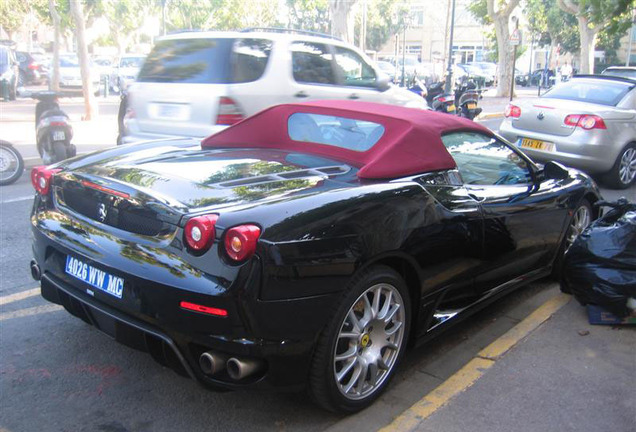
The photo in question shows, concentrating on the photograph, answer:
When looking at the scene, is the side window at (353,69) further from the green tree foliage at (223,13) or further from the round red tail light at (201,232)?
the green tree foliage at (223,13)

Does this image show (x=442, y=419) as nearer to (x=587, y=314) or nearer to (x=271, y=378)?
(x=271, y=378)

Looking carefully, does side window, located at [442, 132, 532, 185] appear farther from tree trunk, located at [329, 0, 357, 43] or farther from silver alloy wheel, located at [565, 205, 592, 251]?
tree trunk, located at [329, 0, 357, 43]

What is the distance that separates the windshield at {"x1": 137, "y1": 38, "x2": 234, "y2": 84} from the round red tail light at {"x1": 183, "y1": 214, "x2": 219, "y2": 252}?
4590 millimetres

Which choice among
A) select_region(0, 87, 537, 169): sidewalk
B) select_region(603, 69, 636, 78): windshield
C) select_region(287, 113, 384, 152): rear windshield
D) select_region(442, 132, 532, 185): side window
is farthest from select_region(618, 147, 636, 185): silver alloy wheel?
select_region(0, 87, 537, 169): sidewalk

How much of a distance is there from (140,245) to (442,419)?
1596mm

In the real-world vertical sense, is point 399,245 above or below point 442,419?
above

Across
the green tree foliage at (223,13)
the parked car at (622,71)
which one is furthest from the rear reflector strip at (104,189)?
the green tree foliage at (223,13)

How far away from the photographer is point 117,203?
2.89 m

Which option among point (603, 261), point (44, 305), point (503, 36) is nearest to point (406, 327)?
point (603, 261)

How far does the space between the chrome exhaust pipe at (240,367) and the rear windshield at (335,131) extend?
152 cm

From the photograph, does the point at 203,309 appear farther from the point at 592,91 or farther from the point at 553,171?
the point at 592,91

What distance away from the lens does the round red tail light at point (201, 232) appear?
2.56 meters

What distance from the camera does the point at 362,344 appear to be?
118 inches

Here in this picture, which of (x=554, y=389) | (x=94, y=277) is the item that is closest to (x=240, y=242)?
(x=94, y=277)
